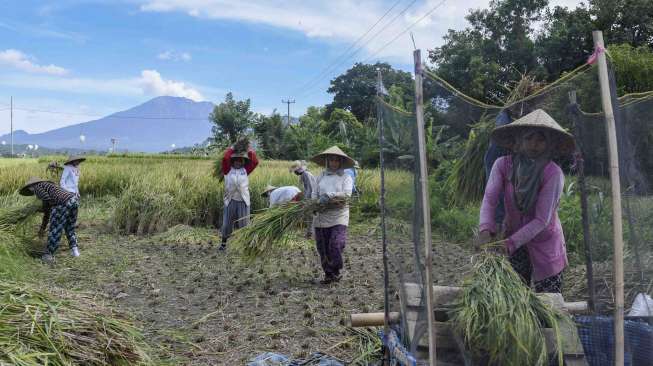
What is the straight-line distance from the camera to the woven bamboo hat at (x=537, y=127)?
2.60 meters

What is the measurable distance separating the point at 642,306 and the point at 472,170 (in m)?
1.03

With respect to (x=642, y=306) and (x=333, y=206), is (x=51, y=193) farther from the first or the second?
(x=642, y=306)

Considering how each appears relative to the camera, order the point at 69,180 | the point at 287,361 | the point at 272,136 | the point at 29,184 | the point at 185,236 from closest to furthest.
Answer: the point at 287,361, the point at 29,184, the point at 69,180, the point at 185,236, the point at 272,136

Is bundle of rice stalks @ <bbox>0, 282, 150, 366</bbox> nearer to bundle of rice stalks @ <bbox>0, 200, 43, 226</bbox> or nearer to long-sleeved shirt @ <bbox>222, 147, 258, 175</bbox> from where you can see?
long-sleeved shirt @ <bbox>222, 147, 258, 175</bbox>

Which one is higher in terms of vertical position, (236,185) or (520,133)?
(520,133)

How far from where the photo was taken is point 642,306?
2.75 meters

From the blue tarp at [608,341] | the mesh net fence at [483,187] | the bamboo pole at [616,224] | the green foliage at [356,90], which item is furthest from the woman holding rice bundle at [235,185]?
the green foliage at [356,90]

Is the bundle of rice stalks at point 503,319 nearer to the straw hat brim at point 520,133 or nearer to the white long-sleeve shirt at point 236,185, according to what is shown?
the straw hat brim at point 520,133

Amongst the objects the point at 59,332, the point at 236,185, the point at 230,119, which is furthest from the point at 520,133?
the point at 230,119

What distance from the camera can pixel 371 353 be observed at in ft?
12.3

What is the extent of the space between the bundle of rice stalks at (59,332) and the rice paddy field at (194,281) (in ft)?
0.04

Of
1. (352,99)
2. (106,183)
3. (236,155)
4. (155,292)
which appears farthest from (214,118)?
(155,292)

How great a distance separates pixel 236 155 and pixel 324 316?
12.0 ft

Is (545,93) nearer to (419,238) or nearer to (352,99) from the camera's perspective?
(419,238)
